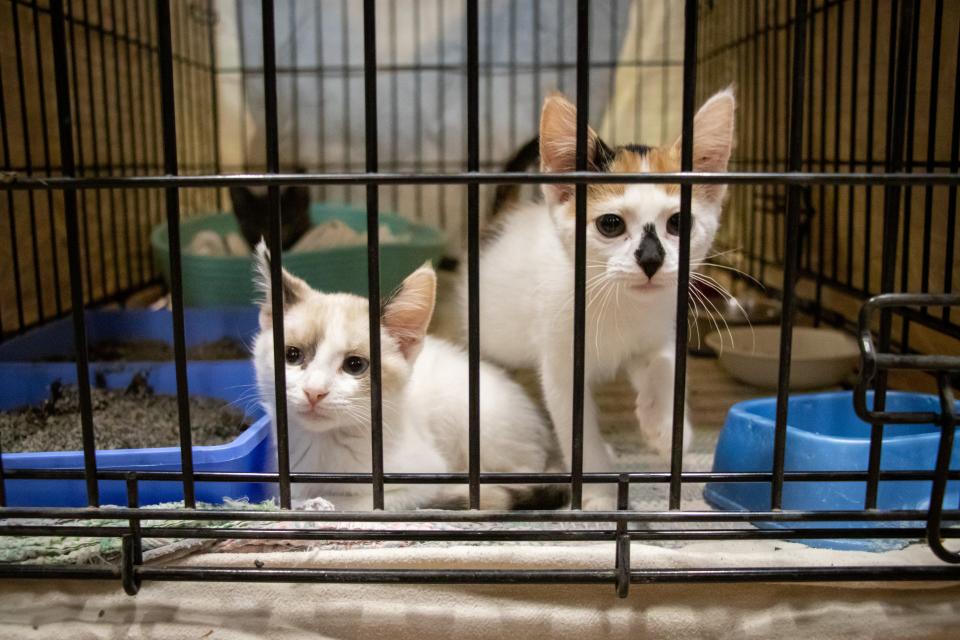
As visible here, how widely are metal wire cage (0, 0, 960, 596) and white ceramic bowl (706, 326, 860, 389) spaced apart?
0.12m

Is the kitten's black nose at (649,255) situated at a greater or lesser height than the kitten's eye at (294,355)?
greater

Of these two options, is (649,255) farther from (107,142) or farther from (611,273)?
(107,142)

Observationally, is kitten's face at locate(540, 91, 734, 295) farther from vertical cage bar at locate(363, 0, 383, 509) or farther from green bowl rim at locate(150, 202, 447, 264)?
green bowl rim at locate(150, 202, 447, 264)

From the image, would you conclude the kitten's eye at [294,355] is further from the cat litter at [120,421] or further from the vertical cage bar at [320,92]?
the vertical cage bar at [320,92]

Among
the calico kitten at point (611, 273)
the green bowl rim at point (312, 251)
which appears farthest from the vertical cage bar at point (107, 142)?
the calico kitten at point (611, 273)

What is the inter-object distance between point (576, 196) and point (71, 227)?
0.66 meters

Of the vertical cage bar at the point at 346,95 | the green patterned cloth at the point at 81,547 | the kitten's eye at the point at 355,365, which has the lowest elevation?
the green patterned cloth at the point at 81,547

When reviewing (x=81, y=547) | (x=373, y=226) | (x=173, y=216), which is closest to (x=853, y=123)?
(x=373, y=226)

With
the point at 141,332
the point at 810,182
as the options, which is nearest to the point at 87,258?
the point at 141,332

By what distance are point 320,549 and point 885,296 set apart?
2.72 ft

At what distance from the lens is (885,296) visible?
3.16 ft

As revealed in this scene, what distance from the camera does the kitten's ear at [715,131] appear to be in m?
1.42

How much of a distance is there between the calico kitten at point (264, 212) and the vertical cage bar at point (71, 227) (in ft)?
5.21

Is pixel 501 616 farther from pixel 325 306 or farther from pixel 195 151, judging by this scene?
pixel 195 151
